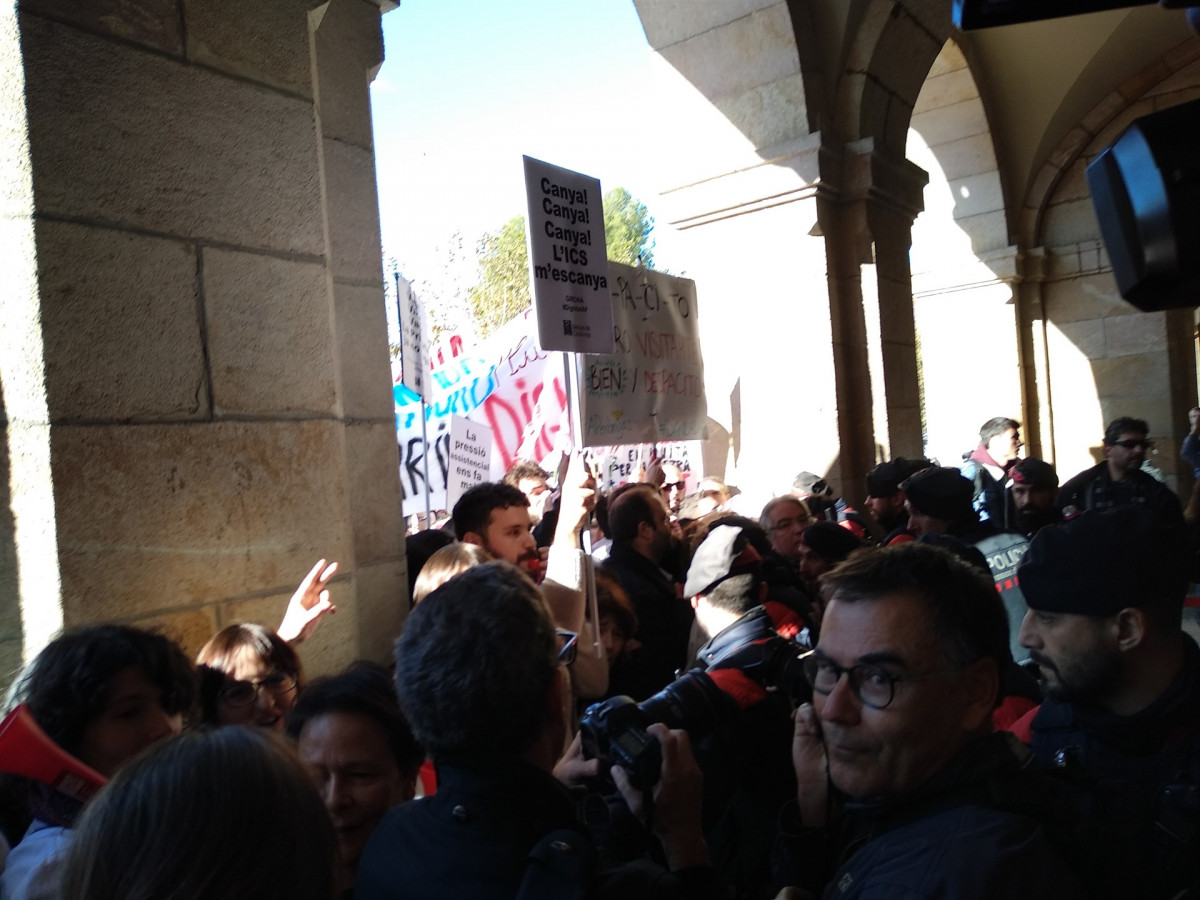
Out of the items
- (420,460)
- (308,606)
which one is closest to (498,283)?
(420,460)

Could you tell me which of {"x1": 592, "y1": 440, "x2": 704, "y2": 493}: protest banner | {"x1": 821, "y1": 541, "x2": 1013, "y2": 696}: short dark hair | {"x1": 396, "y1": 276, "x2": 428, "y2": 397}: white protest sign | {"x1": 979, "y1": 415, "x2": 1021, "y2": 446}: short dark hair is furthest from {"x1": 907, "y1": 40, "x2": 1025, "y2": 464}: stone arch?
{"x1": 821, "y1": 541, "x2": 1013, "y2": 696}: short dark hair

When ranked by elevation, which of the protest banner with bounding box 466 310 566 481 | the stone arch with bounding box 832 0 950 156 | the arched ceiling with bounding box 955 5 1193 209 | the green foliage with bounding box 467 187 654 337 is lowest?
the protest banner with bounding box 466 310 566 481

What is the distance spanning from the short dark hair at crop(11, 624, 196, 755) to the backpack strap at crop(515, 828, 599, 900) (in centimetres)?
91

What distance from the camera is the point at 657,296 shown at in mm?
4934

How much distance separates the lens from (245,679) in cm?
215

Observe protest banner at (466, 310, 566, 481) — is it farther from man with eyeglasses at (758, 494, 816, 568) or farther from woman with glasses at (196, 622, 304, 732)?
woman with glasses at (196, 622, 304, 732)

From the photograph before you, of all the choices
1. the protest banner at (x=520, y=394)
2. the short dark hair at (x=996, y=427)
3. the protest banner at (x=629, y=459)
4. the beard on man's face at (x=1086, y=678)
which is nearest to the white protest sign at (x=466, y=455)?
the protest banner at (x=520, y=394)

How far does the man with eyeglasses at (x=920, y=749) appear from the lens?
3.76ft

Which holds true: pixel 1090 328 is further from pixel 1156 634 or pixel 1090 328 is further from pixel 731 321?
pixel 1156 634

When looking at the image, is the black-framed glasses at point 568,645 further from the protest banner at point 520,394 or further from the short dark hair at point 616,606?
the protest banner at point 520,394

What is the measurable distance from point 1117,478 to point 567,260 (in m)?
4.02

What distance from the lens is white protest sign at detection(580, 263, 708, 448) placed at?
14.2ft

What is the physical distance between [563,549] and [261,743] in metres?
1.98

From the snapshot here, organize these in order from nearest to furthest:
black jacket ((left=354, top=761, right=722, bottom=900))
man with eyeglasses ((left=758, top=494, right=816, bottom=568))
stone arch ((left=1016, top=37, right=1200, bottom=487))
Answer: black jacket ((left=354, top=761, right=722, bottom=900))
man with eyeglasses ((left=758, top=494, right=816, bottom=568))
stone arch ((left=1016, top=37, right=1200, bottom=487))
